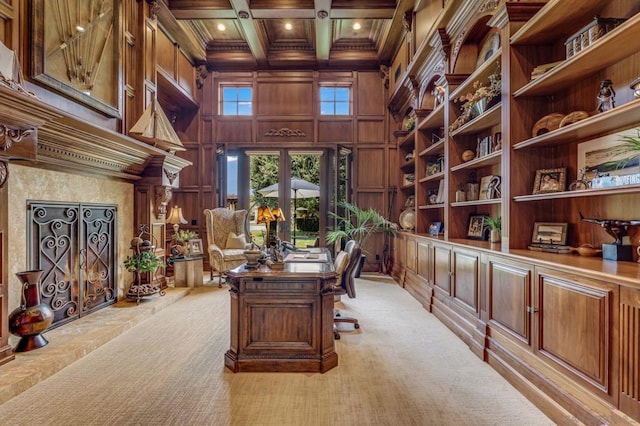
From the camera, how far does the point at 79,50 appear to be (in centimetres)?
311

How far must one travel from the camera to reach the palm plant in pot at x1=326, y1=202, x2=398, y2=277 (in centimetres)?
557

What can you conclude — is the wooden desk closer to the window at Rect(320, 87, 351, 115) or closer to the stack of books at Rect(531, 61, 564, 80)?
the stack of books at Rect(531, 61, 564, 80)

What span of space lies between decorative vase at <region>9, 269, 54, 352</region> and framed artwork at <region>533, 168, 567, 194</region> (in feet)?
13.0

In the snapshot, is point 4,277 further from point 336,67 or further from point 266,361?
point 336,67

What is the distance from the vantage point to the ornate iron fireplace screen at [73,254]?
2869 millimetres

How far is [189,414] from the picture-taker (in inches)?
73.7

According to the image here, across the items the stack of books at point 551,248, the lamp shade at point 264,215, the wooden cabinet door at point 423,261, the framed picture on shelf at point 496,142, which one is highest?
the framed picture on shelf at point 496,142

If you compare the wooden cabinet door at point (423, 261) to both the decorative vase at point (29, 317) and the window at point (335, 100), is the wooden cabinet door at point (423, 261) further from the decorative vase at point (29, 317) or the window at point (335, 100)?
the decorative vase at point (29, 317)

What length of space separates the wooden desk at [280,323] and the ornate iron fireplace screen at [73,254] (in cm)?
192

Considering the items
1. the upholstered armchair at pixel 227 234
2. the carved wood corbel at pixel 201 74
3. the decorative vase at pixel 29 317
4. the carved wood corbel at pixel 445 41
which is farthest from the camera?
the carved wood corbel at pixel 201 74

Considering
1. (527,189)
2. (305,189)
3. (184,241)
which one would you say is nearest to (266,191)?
(305,189)

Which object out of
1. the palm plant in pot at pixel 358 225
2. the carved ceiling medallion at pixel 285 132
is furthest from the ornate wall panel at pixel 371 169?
the carved ceiling medallion at pixel 285 132

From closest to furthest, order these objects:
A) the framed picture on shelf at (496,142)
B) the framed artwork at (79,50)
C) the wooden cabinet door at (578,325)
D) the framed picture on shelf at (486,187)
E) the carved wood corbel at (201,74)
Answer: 1. the wooden cabinet door at (578,325)
2. the framed artwork at (79,50)
3. the framed picture on shelf at (496,142)
4. the framed picture on shelf at (486,187)
5. the carved wood corbel at (201,74)

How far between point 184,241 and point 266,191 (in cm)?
192
